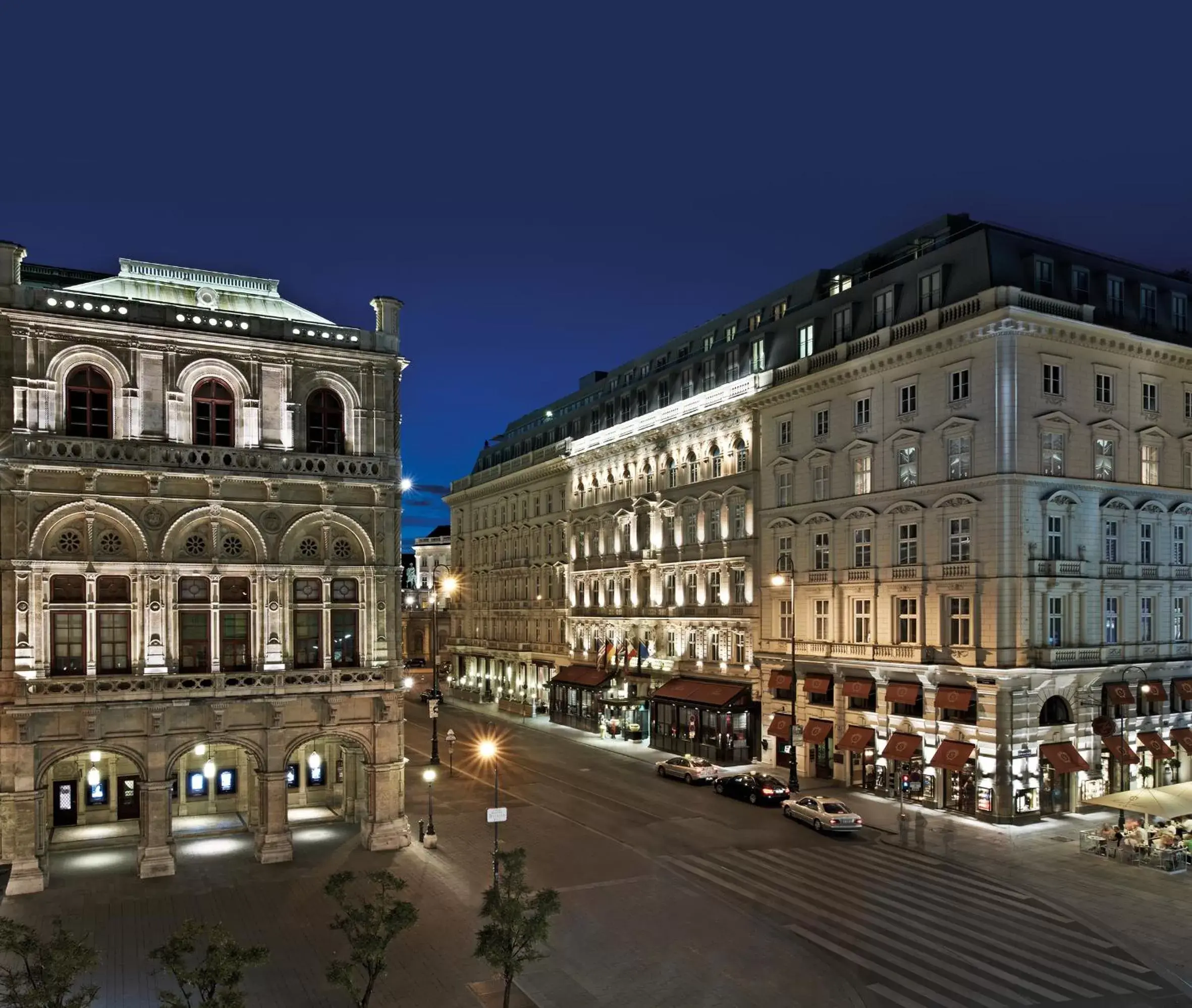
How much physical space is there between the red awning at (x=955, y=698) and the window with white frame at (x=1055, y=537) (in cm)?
699

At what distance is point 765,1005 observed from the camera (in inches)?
936

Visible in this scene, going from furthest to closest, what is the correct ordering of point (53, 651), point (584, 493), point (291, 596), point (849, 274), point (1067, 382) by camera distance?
point (584, 493) → point (849, 274) → point (1067, 382) → point (291, 596) → point (53, 651)

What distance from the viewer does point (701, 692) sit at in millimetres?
62438

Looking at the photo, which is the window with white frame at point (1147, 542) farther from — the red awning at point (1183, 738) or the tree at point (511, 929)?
the tree at point (511, 929)

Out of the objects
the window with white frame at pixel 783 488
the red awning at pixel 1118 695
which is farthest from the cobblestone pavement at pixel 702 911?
the window with white frame at pixel 783 488

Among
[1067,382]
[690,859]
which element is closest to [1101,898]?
[690,859]

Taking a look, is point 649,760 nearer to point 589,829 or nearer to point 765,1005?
point 589,829

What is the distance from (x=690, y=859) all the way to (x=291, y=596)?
18103mm

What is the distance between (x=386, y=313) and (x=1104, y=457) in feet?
111

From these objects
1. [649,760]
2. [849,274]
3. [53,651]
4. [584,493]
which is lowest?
[649,760]

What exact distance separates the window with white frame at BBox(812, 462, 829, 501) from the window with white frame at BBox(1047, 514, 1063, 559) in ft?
40.8

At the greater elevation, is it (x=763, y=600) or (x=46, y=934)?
(x=763, y=600)

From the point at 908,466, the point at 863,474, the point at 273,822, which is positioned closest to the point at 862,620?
the point at 863,474

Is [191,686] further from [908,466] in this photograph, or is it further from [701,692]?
[908,466]
